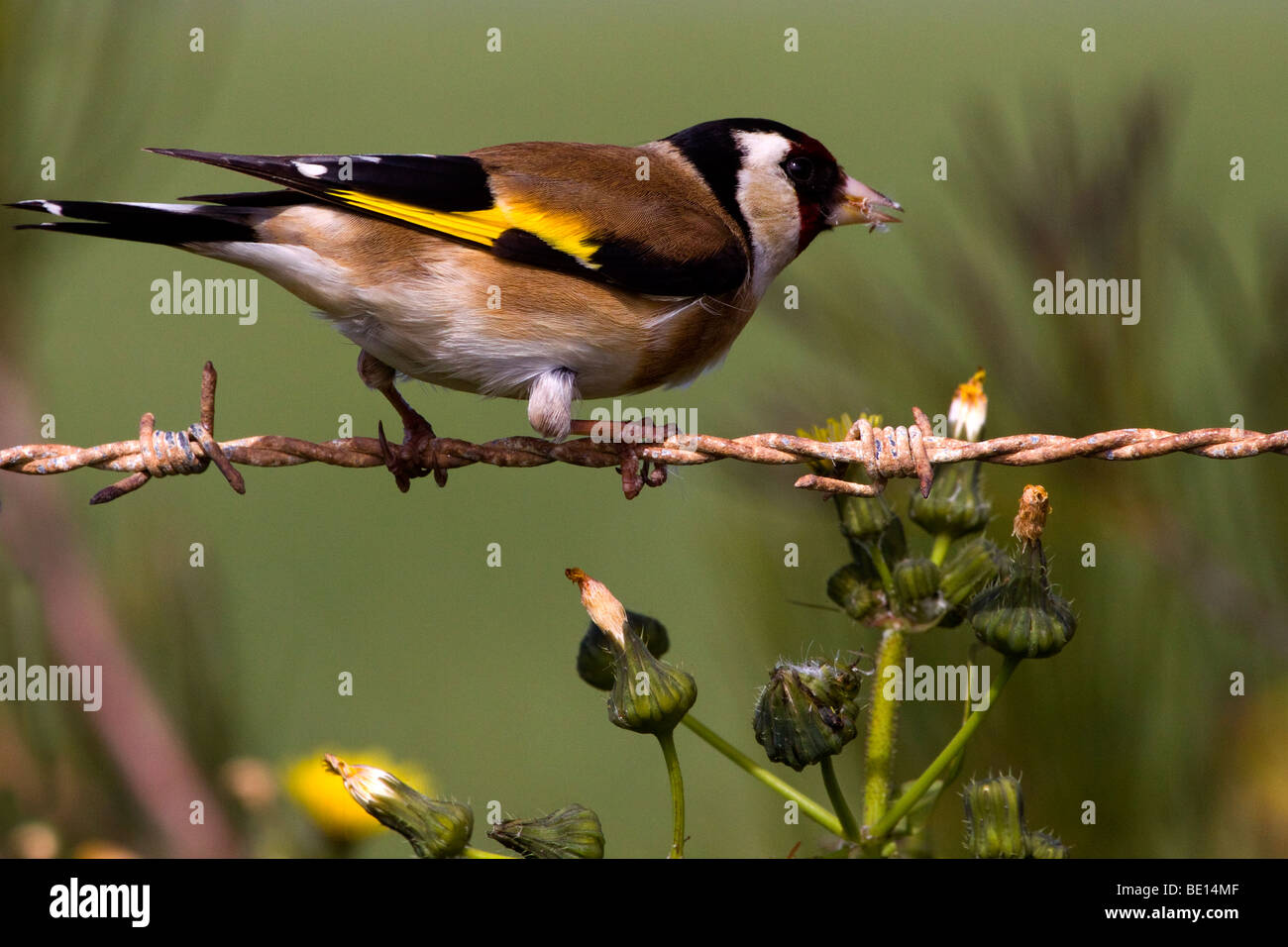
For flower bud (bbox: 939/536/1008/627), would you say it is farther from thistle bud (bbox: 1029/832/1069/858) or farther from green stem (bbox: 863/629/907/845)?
thistle bud (bbox: 1029/832/1069/858)

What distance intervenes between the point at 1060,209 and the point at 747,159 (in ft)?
5.11

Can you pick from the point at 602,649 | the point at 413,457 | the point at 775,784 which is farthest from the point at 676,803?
the point at 413,457

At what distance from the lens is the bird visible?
9.76 ft

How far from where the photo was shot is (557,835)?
190 centimetres

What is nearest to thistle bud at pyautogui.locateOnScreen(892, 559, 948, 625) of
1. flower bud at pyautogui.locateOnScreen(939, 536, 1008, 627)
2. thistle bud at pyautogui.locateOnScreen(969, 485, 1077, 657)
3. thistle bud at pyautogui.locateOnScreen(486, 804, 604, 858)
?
flower bud at pyautogui.locateOnScreen(939, 536, 1008, 627)

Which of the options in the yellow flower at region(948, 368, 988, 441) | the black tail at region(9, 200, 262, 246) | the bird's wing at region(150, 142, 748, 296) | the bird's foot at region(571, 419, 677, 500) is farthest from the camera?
the bird's wing at region(150, 142, 748, 296)

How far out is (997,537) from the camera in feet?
7.62

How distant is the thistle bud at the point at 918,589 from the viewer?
2061mm

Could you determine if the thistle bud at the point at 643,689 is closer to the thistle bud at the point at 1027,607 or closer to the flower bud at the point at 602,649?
the flower bud at the point at 602,649

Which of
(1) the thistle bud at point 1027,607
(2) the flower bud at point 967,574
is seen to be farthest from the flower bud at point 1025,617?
(2) the flower bud at point 967,574

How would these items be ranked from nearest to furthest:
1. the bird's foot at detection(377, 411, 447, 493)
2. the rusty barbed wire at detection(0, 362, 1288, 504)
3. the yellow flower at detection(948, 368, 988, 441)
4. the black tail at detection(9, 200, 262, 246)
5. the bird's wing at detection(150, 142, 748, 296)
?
the rusty barbed wire at detection(0, 362, 1288, 504) → the yellow flower at detection(948, 368, 988, 441) → the black tail at detection(9, 200, 262, 246) → the bird's wing at detection(150, 142, 748, 296) → the bird's foot at detection(377, 411, 447, 493)

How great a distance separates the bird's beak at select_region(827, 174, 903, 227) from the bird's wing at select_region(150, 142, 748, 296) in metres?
0.50

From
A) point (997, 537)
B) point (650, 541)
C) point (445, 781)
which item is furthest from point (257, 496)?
point (997, 537)

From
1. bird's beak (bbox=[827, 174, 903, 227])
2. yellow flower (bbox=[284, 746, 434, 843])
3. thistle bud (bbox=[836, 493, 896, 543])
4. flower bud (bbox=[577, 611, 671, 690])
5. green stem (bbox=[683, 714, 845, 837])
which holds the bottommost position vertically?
yellow flower (bbox=[284, 746, 434, 843])
